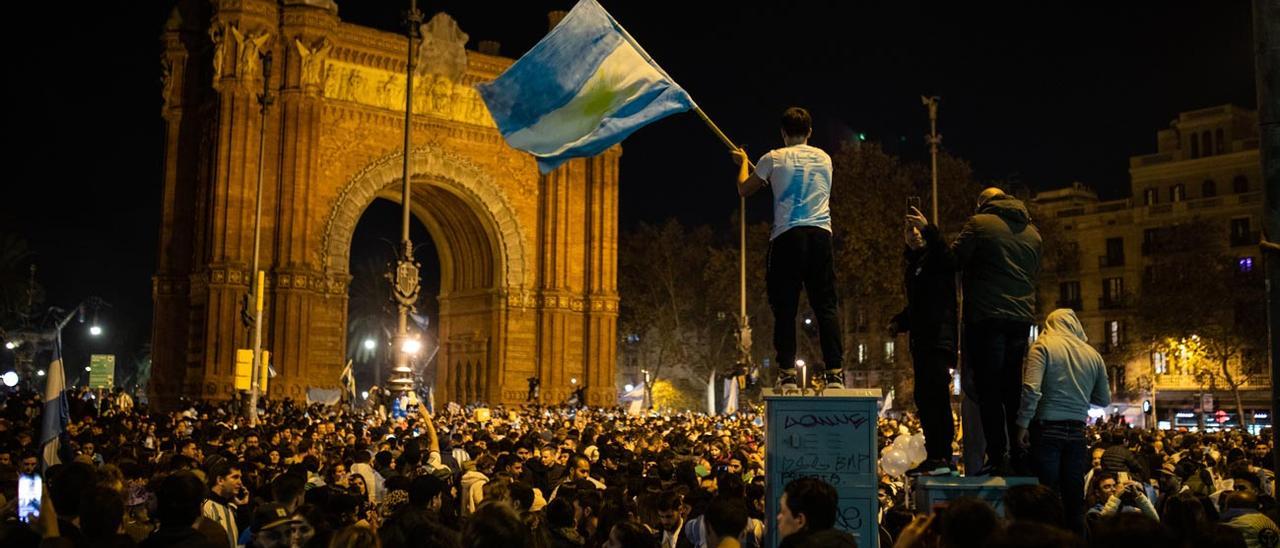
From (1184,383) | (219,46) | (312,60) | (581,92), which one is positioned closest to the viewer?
(581,92)

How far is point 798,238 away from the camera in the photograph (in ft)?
26.4

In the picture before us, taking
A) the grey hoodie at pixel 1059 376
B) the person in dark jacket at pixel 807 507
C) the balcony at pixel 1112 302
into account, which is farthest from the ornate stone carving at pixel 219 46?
the balcony at pixel 1112 302

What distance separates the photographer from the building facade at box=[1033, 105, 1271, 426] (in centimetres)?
5288

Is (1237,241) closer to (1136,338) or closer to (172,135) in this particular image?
(1136,338)

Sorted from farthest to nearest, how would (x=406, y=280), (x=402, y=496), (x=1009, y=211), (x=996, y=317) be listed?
(x=406, y=280)
(x=402, y=496)
(x=1009, y=211)
(x=996, y=317)

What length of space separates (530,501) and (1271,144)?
5083mm

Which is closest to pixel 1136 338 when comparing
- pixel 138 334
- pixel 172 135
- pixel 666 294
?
pixel 666 294

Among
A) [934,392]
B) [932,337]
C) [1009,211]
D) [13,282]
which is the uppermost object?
[13,282]

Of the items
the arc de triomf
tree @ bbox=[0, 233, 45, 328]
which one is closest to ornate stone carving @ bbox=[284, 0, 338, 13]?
the arc de triomf

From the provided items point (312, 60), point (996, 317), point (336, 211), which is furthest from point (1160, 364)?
point (996, 317)

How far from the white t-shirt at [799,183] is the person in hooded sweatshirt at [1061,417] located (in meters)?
1.66

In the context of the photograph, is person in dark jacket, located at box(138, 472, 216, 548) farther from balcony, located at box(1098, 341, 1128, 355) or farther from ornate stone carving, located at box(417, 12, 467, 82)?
balcony, located at box(1098, 341, 1128, 355)

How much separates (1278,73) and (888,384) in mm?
64586

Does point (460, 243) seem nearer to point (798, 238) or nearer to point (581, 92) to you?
point (581, 92)
